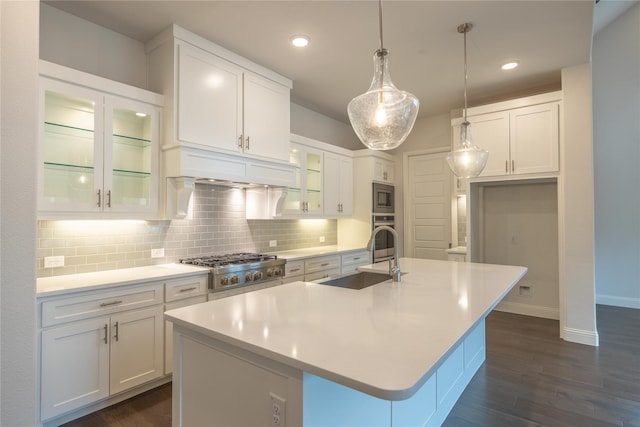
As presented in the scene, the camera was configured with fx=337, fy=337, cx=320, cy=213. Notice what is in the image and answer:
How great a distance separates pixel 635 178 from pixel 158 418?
6342 millimetres

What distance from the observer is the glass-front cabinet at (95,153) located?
2.23 metres

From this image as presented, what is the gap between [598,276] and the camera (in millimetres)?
5074

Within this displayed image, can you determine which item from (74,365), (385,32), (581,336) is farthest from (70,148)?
(581,336)

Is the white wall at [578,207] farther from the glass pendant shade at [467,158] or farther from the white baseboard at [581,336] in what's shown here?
the glass pendant shade at [467,158]

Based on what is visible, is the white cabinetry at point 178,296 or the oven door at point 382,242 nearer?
the white cabinetry at point 178,296

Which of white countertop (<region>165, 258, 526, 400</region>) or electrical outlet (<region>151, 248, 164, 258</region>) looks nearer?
white countertop (<region>165, 258, 526, 400</region>)

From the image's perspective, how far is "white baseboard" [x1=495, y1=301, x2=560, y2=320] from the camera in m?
4.23

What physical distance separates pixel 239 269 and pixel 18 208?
168 cm

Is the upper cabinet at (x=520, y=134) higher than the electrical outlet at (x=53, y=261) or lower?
higher

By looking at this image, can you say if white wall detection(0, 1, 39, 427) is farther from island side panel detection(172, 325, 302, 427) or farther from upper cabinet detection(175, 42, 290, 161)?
upper cabinet detection(175, 42, 290, 161)

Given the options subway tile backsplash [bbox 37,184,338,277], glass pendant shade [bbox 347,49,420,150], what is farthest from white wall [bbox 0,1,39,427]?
glass pendant shade [bbox 347,49,420,150]

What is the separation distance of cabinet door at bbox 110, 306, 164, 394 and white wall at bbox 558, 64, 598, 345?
12.9ft

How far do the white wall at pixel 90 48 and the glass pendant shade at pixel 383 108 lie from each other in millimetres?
2091

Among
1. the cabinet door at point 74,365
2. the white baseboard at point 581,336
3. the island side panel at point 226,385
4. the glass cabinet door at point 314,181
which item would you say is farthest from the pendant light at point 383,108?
the white baseboard at point 581,336
